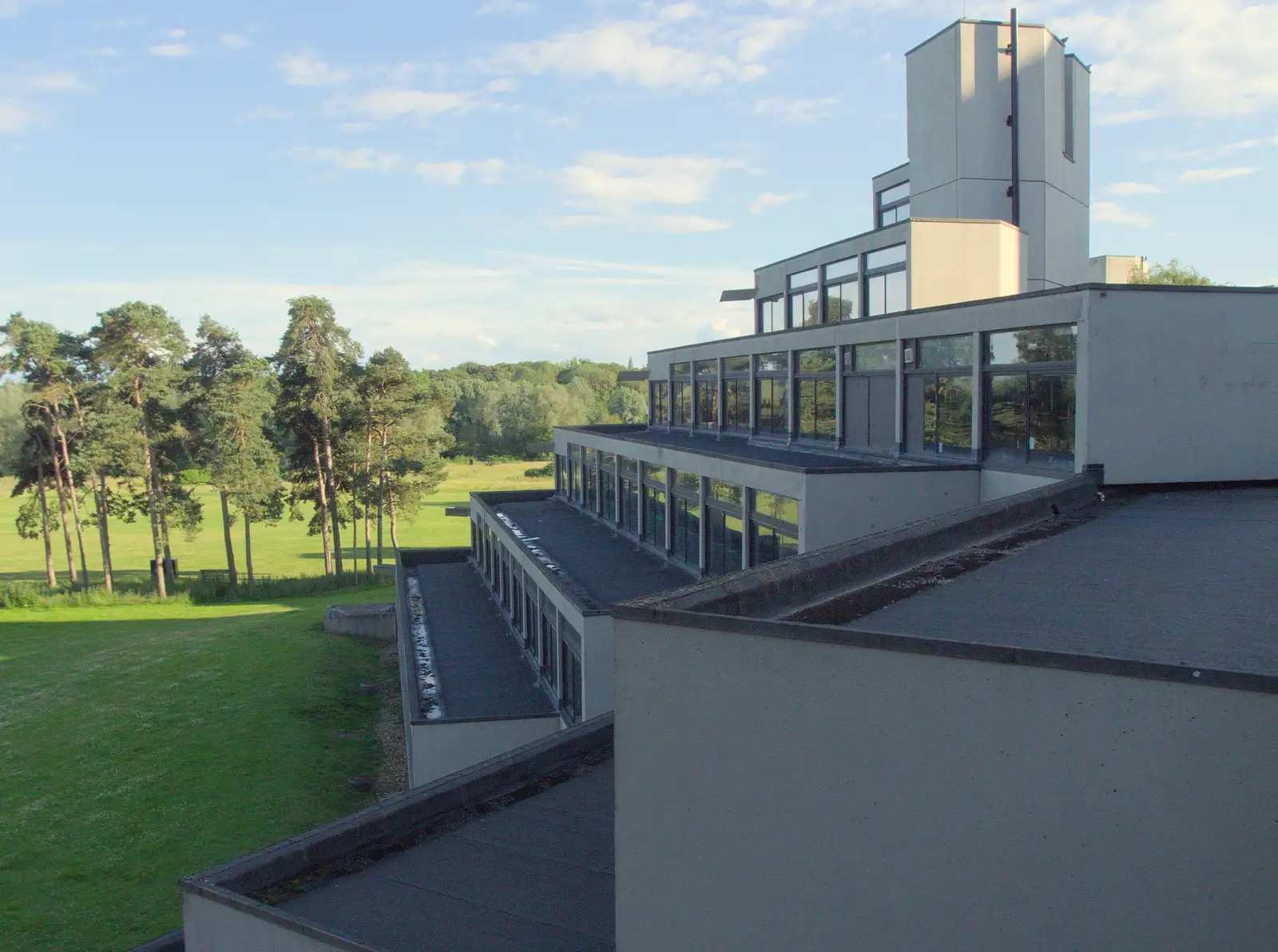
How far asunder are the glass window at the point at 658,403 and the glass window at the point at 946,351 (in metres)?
18.5

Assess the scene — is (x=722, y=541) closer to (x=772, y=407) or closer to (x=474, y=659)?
(x=474, y=659)

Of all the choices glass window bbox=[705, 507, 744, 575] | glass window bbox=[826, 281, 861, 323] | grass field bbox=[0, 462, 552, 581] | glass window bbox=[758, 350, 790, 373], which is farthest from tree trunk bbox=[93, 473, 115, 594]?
glass window bbox=[705, 507, 744, 575]

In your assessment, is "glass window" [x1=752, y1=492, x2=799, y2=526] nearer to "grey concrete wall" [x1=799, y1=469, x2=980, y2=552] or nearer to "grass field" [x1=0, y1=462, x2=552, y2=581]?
"grey concrete wall" [x1=799, y1=469, x2=980, y2=552]

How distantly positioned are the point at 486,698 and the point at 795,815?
14.4m

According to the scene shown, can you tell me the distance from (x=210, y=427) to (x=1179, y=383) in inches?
1838

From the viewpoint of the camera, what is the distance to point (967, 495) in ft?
54.0

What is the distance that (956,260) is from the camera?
86.4 feet

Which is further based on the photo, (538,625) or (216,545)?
(216,545)

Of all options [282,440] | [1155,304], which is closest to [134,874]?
[1155,304]

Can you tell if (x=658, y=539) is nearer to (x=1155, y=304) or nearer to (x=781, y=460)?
(x=781, y=460)

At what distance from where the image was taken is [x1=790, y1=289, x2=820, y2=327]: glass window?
3117 centimetres

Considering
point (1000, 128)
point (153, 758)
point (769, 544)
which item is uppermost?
point (1000, 128)

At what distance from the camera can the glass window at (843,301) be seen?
2858cm

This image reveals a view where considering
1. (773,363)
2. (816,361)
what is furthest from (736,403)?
(816,361)
